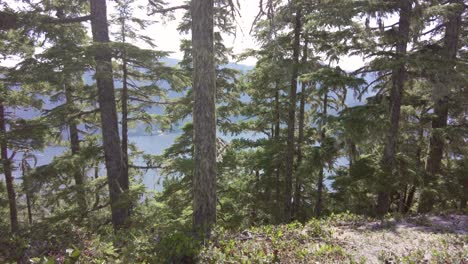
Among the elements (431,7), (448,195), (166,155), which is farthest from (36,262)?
(448,195)

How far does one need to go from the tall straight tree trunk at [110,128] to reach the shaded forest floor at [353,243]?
506 cm

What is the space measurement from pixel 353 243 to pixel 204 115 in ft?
14.4

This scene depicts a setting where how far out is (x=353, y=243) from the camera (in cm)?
651

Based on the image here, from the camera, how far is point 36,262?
3830mm

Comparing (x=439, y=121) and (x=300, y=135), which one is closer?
(x=439, y=121)

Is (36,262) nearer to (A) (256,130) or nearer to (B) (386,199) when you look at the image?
(B) (386,199)

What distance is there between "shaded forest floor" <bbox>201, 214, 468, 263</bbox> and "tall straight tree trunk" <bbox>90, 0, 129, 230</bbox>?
199 inches

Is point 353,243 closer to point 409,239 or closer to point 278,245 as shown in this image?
point 409,239

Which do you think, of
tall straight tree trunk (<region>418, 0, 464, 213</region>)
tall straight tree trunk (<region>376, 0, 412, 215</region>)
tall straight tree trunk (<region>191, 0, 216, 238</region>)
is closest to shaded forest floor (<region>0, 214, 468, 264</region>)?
tall straight tree trunk (<region>191, 0, 216, 238</region>)

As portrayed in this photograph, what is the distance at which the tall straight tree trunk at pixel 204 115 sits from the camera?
660 cm

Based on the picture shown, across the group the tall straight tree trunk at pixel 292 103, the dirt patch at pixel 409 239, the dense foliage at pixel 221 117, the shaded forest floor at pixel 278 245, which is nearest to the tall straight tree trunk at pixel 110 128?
the dense foliage at pixel 221 117

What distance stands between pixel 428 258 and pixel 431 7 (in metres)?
7.46

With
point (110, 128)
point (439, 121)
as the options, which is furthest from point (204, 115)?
point (439, 121)

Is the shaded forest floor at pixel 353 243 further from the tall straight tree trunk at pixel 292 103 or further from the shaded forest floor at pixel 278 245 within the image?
the tall straight tree trunk at pixel 292 103
